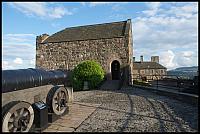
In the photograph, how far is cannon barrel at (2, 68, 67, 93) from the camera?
5043mm

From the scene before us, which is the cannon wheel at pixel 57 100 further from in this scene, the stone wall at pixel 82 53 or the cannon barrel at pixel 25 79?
the stone wall at pixel 82 53

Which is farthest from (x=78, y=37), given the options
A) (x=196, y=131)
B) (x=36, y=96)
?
(x=196, y=131)

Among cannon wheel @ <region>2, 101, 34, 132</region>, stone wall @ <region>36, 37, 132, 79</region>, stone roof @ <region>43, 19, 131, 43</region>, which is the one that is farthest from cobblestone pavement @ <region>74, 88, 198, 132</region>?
stone roof @ <region>43, 19, 131, 43</region>

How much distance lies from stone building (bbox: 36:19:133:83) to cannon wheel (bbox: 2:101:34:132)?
54.8ft

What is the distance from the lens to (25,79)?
18.7 feet

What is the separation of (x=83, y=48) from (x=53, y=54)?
3.91 meters

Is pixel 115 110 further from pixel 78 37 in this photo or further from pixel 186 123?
pixel 78 37

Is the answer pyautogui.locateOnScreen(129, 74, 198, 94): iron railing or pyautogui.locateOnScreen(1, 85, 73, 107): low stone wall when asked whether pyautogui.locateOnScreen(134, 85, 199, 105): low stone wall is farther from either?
pyautogui.locateOnScreen(1, 85, 73, 107): low stone wall

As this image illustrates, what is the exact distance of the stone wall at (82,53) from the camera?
22031 millimetres

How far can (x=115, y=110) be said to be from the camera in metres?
8.09

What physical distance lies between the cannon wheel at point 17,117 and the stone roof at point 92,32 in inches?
714

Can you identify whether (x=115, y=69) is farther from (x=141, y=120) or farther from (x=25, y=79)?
(x=25, y=79)

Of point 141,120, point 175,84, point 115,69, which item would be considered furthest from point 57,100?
point 115,69

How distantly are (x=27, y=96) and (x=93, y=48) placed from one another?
1771cm
